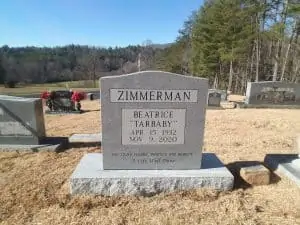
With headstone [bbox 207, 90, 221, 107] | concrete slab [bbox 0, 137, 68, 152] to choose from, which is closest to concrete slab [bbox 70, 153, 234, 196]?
concrete slab [bbox 0, 137, 68, 152]

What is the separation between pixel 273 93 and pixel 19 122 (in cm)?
1164

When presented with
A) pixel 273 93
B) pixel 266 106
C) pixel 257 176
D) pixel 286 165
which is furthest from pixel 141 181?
pixel 273 93

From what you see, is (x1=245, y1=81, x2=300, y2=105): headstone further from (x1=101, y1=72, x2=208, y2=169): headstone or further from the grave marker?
(x1=101, y1=72, x2=208, y2=169): headstone

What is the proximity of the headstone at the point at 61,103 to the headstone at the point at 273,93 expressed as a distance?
825cm

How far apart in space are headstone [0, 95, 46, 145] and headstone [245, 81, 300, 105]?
34.1 feet

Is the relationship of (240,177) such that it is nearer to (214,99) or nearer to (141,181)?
(141,181)

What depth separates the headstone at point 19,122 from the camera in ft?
20.6

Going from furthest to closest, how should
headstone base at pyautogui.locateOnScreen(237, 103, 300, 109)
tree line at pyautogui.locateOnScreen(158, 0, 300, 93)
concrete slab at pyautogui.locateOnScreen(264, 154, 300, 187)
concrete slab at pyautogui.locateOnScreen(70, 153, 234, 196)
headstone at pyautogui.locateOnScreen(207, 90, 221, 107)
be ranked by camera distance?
tree line at pyautogui.locateOnScreen(158, 0, 300, 93)
headstone at pyautogui.locateOnScreen(207, 90, 221, 107)
headstone base at pyautogui.locateOnScreen(237, 103, 300, 109)
concrete slab at pyautogui.locateOnScreen(264, 154, 300, 187)
concrete slab at pyautogui.locateOnScreen(70, 153, 234, 196)

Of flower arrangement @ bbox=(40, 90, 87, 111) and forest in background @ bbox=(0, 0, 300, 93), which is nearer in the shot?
flower arrangement @ bbox=(40, 90, 87, 111)

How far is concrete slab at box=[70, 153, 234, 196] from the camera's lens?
394 cm

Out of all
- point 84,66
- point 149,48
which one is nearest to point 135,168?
point 84,66

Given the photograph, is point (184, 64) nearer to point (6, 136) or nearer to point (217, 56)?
point (217, 56)

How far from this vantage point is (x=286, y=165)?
473 centimetres

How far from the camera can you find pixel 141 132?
14.0 feet
